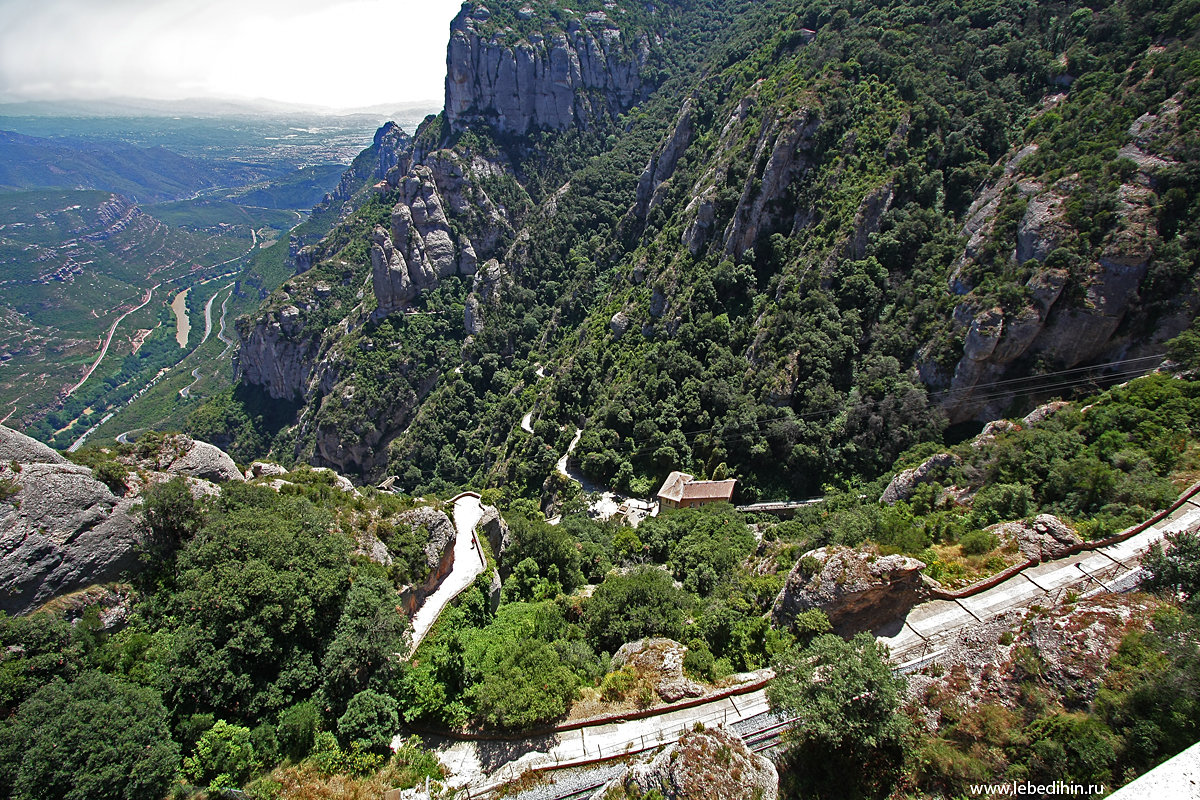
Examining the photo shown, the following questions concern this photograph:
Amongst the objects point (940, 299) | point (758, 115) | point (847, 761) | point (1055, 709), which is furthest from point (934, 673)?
point (758, 115)

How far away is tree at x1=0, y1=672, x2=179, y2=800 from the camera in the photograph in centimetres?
1606

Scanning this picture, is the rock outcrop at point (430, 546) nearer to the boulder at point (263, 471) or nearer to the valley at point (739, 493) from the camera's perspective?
the valley at point (739, 493)

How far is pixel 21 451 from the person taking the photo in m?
24.9

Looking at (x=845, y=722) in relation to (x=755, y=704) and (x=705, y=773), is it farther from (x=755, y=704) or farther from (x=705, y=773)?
(x=755, y=704)

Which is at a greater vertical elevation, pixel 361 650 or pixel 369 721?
pixel 361 650

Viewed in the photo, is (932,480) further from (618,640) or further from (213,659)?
(213,659)

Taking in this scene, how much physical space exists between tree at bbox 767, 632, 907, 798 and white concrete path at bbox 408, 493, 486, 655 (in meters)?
18.5

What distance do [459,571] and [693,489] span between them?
3201 centimetres

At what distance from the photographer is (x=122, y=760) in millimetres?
17266

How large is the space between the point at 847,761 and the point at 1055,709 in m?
6.36

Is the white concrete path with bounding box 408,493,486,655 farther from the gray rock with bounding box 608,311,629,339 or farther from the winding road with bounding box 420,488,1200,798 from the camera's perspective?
the gray rock with bounding box 608,311,629,339

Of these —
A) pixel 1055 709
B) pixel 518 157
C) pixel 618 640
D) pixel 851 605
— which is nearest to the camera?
pixel 1055 709

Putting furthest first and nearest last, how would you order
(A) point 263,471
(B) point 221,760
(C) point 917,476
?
1. (C) point 917,476
2. (A) point 263,471
3. (B) point 221,760

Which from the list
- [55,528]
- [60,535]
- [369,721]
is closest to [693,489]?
[369,721]
